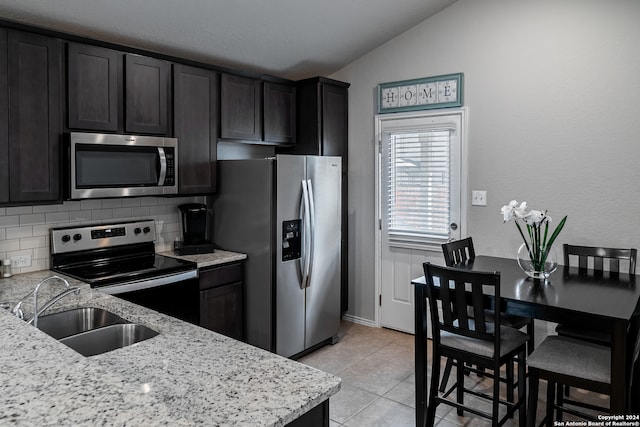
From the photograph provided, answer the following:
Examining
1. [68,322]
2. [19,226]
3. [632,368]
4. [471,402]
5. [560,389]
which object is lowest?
[471,402]

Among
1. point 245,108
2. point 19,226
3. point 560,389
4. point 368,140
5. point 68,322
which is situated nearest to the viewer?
point 68,322

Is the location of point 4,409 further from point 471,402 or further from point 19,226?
point 471,402

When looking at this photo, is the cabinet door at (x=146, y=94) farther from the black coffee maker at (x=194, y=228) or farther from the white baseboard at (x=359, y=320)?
the white baseboard at (x=359, y=320)

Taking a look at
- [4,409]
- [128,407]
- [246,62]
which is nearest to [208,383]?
[128,407]

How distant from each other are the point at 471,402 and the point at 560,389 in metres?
0.56

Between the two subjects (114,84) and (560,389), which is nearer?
(560,389)

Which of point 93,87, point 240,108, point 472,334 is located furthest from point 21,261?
point 472,334

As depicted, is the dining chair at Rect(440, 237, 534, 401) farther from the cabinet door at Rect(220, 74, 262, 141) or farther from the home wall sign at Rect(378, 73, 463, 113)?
the cabinet door at Rect(220, 74, 262, 141)

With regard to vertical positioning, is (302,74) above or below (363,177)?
above

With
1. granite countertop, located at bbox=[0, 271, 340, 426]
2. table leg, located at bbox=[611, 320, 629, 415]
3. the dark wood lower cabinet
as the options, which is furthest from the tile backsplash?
table leg, located at bbox=[611, 320, 629, 415]

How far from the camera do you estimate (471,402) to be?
308 cm

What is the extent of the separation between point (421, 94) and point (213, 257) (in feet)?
7.27

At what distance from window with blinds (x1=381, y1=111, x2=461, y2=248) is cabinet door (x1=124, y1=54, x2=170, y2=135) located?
1963 millimetres

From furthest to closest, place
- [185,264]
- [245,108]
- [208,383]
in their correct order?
[245,108]
[185,264]
[208,383]
